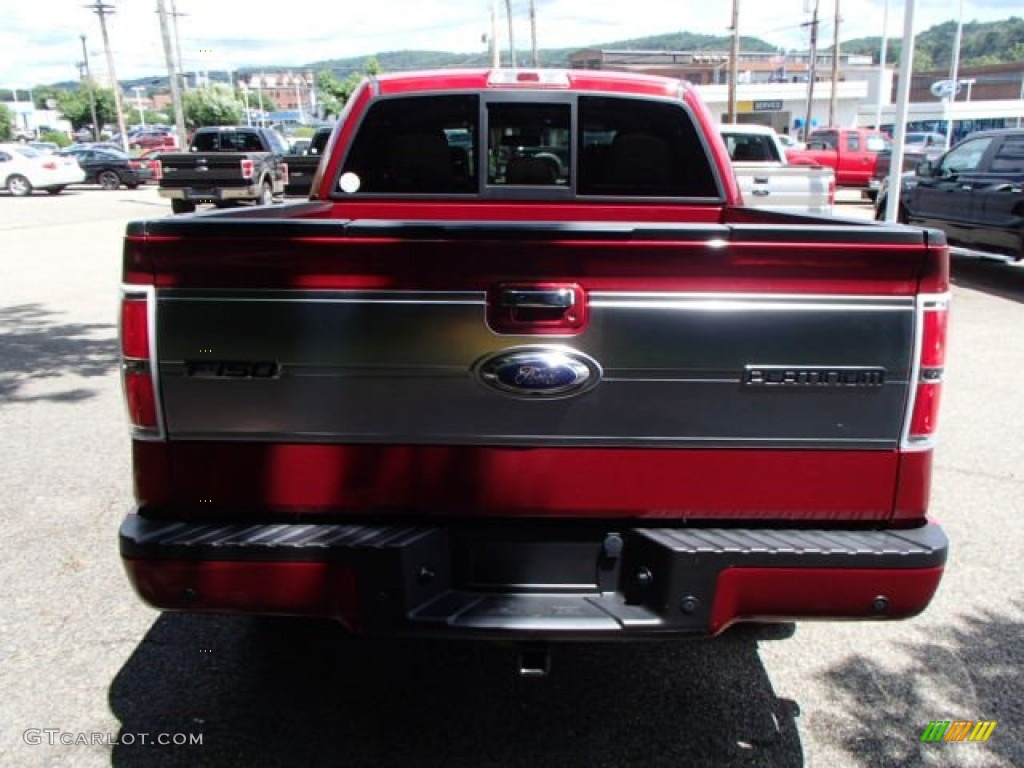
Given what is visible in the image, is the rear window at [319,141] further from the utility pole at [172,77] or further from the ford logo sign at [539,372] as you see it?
the ford logo sign at [539,372]

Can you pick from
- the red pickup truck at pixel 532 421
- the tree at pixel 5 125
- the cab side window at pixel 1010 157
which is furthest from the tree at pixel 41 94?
the red pickup truck at pixel 532 421

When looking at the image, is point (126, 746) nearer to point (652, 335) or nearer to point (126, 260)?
point (126, 260)

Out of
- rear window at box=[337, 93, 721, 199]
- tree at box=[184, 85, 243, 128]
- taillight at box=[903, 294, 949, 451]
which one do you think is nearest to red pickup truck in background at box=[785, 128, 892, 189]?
rear window at box=[337, 93, 721, 199]

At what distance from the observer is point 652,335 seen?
217 centimetres

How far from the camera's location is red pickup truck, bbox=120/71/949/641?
215 centimetres

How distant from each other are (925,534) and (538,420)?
3.53ft

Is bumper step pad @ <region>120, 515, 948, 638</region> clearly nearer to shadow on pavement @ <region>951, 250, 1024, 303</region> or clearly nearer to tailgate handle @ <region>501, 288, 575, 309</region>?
tailgate handle @ <region>501, 288, 575, 309</region>

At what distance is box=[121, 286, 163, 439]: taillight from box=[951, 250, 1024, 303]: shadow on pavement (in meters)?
10.6

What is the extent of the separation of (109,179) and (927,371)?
104 ft

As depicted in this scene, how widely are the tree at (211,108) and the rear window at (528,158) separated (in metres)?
65.2

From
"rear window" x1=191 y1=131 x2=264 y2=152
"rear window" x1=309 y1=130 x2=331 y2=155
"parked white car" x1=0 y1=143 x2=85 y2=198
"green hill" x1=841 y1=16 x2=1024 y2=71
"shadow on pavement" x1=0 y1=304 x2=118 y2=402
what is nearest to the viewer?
"shadow on pavement" x1=0 y1=304 x2=118 y2=402

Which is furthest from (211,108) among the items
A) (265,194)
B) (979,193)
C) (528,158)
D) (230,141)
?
(528,158)

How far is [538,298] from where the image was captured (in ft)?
7.04

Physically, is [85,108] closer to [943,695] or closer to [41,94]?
[41,94]
